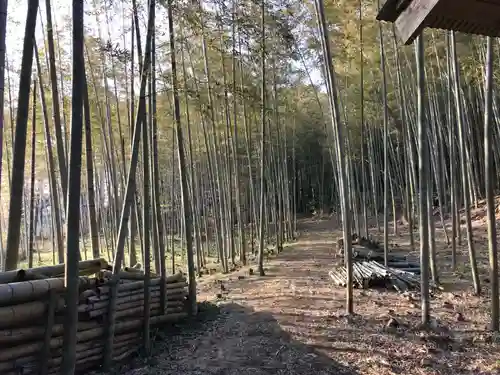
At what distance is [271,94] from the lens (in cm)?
1150

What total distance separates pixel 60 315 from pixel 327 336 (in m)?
2.26

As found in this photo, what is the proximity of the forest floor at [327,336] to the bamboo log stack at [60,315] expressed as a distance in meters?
0.28

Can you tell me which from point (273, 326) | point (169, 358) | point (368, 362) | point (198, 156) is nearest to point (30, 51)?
point (169, 358)

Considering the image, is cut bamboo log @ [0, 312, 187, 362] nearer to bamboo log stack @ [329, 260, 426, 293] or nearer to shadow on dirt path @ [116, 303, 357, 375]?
shadow on dirt path @ [116, 303, 357, 375]

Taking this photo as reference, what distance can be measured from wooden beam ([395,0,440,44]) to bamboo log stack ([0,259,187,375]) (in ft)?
8.59

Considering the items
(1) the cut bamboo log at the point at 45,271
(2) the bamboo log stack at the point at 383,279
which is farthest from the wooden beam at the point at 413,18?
(2) the bamboo log stack at the point at 383,279

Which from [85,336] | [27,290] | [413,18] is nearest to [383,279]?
[85,336]

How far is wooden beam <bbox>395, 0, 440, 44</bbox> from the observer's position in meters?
1.47

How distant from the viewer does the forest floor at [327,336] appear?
11.2 feet

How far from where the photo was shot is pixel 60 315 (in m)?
3.12

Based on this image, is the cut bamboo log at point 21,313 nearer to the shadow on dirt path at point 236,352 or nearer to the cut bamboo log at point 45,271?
the cut bamboo log at point 45,271

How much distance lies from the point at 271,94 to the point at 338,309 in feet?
25.2

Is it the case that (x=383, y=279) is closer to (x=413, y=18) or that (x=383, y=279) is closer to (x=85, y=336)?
(x=85, y=336)

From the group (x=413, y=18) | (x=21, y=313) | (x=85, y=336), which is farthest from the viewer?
(x=85, y=336)
